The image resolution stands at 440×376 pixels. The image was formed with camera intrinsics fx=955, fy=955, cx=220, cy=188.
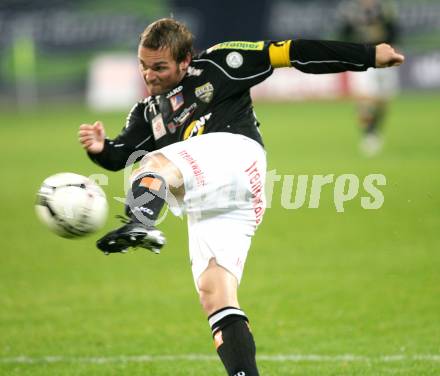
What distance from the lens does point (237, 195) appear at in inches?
190

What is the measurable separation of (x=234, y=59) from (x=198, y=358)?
77.6 inches

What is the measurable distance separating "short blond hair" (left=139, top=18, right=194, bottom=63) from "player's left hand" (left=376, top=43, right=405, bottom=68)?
1.03 meters

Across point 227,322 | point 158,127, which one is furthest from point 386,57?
point 227,322

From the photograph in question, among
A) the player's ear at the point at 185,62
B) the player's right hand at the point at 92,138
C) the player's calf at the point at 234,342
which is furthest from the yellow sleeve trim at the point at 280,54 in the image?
the player's calf at the point at 234,342

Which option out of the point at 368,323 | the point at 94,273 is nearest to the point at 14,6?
the point at 94,273

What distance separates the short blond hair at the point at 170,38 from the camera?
5109mm

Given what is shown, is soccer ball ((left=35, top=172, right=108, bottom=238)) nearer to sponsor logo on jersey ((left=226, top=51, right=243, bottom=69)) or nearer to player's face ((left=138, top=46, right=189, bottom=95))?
player's face ((left=138, top=46, right=189, bottom=95))

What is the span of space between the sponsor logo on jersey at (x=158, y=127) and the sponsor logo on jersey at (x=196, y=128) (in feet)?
0.55

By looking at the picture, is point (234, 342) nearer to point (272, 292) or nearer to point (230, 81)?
point (230, 81)

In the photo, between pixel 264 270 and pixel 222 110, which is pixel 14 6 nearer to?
pixel 264 270

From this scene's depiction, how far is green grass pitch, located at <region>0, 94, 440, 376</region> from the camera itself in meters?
5.98

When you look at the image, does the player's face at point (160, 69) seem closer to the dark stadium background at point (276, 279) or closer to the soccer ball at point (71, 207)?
the soccer ball at point (71, 207)

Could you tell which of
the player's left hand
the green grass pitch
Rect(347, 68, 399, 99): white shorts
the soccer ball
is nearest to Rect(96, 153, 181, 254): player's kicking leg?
the soccer ball

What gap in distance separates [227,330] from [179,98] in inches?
55.5
